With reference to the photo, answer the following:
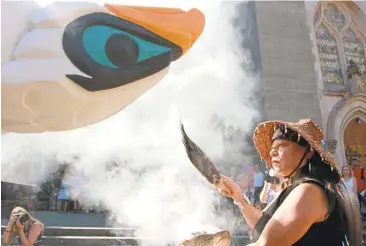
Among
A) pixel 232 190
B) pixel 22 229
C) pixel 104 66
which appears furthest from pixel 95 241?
pixel 232 190

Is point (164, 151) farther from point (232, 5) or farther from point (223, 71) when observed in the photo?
point (232, 5)

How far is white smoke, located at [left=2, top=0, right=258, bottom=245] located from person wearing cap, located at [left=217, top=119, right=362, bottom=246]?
2477 mm

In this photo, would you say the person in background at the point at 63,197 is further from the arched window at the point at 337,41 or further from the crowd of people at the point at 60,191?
the arched window at the point at 337,41

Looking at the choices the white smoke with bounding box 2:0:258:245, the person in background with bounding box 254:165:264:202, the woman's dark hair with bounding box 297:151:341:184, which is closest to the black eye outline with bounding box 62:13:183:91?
the white smoke with bounding box 2:0:258:245

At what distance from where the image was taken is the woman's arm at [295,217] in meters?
0.94

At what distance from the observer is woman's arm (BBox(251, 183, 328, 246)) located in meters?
0.94

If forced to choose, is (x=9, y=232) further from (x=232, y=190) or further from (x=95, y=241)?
(x=232, y=190)

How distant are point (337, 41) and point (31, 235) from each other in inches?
218

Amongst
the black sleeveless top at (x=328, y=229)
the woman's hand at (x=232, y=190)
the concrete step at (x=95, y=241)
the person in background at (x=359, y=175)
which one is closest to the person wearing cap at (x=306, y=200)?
the black sleeveless top at (x=328, y=229)

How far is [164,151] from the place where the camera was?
3.79 m

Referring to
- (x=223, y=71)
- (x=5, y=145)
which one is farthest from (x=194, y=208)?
(x=5, y=145)

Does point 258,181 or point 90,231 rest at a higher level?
point 258,181

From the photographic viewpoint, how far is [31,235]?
11.0ft

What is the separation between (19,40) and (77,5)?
641mm
